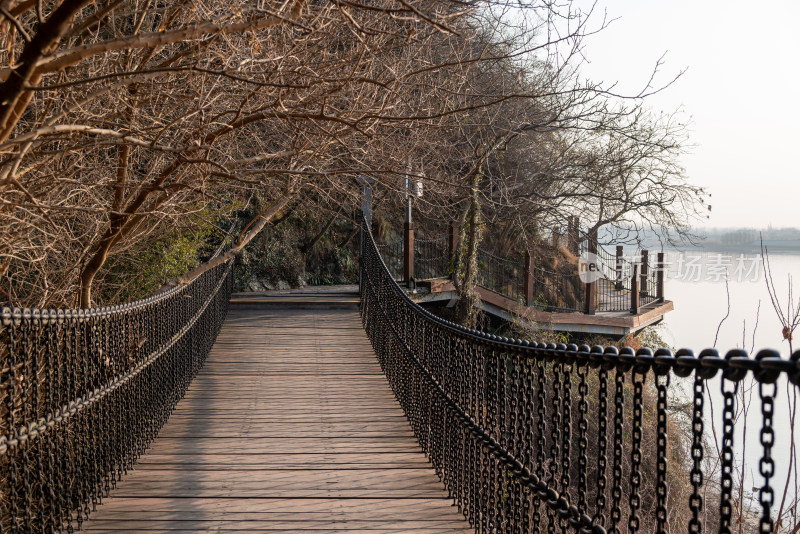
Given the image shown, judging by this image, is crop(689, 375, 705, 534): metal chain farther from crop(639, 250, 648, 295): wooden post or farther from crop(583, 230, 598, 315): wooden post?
crop(639, 250, 648, 295): wooden post

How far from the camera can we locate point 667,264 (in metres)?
20.3

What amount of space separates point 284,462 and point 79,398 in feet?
6.58

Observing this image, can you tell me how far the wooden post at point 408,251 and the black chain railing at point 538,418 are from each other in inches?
282

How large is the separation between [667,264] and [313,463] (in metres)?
16.7

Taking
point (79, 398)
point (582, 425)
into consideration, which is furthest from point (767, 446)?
point (79, 398)

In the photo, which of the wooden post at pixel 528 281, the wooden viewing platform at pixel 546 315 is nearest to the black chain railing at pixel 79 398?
the wooden viewing platform at pixel 546 315

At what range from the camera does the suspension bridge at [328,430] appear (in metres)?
2.67

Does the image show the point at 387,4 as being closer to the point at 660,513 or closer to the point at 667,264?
the point at 660,513

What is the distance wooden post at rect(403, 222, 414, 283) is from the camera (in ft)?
53.4

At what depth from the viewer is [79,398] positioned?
4336 mm

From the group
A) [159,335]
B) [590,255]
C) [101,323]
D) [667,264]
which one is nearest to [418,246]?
[590,255]

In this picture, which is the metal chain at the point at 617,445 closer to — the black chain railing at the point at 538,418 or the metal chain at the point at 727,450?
the black chain railing at the point at 538,418

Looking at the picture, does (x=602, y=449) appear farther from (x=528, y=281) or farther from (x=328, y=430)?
(x=528, y=281)

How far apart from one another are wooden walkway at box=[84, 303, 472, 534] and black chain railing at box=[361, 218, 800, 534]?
260 mm
